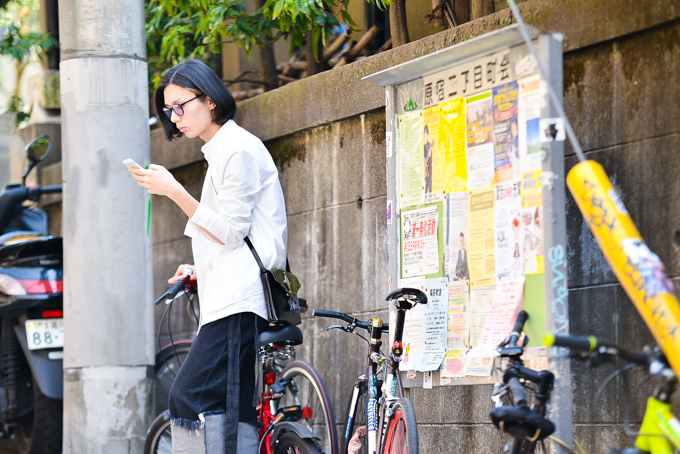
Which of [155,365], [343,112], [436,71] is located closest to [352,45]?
[343,112]

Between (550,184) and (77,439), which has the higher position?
(550,184)

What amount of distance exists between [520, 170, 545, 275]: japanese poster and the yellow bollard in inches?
13.6

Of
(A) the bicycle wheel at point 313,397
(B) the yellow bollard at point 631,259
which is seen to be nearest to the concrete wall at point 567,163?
(A) the bicycle wheel at point 313,397

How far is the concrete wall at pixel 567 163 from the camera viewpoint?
391 cm

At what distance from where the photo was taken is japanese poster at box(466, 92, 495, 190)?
3.75m

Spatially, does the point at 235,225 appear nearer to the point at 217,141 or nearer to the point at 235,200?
the point at 235,200

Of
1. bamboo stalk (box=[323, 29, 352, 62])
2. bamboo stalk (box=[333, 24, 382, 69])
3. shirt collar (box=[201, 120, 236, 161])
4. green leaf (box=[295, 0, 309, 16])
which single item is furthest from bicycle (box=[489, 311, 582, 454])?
bamboo stalk (box=[323, 29, 352, 62])

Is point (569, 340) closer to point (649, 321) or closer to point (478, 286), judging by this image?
point (649, 321)

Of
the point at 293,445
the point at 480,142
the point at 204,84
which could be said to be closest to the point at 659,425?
the point at 480,142

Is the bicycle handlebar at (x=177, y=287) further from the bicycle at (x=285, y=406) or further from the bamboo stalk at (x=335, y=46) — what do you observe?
the bamboo stalk at (x=335, y=46)

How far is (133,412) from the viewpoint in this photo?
577 centimetres

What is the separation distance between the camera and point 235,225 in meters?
4.04

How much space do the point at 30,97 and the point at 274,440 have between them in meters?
6.96

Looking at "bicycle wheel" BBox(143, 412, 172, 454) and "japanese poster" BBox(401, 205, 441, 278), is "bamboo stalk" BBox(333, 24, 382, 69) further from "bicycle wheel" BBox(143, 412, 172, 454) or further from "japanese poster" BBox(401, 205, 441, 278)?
"bicycle wheel" BBox(143, 412, 172, 454)
